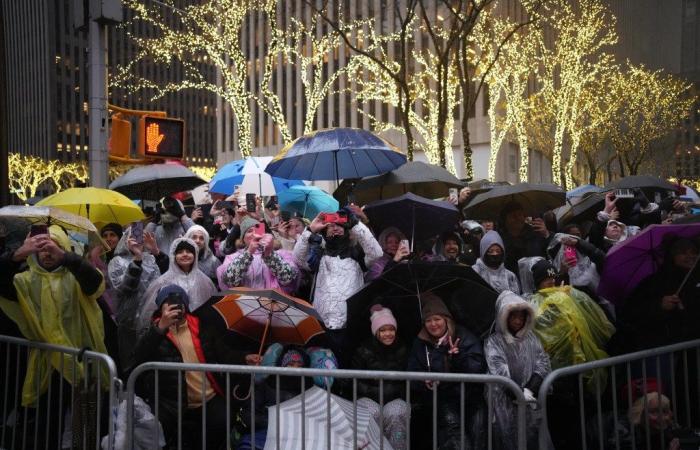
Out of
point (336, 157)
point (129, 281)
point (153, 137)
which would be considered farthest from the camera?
point (153, 137)

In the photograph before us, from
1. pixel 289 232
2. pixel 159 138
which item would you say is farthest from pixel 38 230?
pixel 159 138

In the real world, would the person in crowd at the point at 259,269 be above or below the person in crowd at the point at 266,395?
above

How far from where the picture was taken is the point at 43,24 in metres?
111

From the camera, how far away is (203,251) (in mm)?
6688

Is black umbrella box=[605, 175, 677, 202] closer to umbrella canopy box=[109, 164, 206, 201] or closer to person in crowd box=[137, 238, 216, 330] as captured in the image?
umbrella canopy box=[109, 164, 206, 201]

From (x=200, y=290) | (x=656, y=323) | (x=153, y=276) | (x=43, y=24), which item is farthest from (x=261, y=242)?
(x=43, y=24)

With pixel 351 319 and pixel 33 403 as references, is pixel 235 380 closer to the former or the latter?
pixel 351 319

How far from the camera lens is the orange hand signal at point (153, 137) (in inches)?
347

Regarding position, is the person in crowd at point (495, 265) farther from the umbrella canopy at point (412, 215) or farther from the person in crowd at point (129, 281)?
the person in crowd at point (129, 281)

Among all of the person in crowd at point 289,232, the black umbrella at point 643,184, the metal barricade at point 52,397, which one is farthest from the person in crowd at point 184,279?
the black umbrella at point 643,184

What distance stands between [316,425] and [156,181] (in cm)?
511

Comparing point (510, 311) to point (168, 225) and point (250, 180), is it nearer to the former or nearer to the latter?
point (168, 225)

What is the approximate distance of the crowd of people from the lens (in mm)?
4750

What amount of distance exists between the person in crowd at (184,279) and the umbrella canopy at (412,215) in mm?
1856
